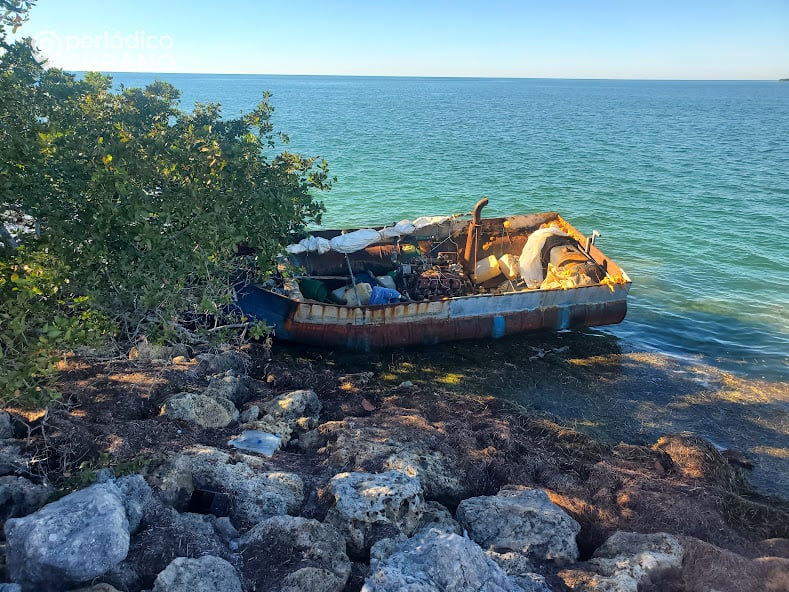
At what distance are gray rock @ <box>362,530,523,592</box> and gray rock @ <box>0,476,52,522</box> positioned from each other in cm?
505

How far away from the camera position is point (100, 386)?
12430 millimetres

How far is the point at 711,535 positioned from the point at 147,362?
13383mm

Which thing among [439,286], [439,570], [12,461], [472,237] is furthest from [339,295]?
[439,570]

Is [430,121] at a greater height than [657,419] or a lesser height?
greater

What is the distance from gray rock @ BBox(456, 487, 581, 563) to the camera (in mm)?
8471

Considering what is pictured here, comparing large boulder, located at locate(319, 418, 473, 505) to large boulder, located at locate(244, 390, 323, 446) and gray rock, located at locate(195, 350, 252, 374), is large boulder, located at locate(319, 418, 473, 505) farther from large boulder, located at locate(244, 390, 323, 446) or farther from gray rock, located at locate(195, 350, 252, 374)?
gray rock, located at locate(195, 350, 252, 374)

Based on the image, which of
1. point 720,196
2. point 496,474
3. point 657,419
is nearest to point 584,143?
point 720,196

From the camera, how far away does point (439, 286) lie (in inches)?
772

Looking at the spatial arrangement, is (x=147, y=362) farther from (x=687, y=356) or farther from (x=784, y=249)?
(x=784, y=249)

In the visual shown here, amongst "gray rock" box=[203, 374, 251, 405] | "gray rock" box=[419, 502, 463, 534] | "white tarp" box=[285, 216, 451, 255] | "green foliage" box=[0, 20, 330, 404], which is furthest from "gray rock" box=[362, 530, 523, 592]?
"white tarp" box=[285, 216, 451, 255]

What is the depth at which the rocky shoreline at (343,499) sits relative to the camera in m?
6.61

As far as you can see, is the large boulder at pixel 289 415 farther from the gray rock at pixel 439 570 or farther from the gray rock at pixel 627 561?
the gray rock at pixel 627 561

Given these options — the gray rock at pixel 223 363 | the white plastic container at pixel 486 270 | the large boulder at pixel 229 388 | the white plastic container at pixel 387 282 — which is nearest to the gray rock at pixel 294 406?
the large boulder at pixel 229 388

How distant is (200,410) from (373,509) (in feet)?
17.3
